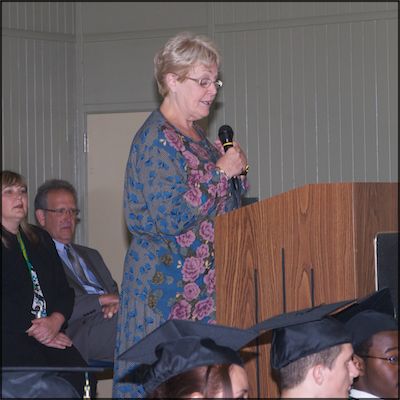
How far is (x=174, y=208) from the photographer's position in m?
3.56

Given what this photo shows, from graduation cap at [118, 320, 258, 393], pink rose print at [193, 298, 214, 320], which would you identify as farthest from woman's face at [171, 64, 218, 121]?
graduation cap at [118, 320, 258, 393]

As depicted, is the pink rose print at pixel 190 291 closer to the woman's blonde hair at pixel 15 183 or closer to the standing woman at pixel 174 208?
the standing woman at pixel 174 208

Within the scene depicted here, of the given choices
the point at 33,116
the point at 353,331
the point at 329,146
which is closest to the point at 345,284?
the point at 353,331

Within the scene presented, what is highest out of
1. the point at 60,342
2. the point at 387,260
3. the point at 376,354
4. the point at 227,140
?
the point at 227,140

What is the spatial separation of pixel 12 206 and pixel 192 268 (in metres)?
1.60

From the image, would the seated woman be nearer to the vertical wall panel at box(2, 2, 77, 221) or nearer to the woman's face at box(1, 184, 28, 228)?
the woman's face at box(1, 184, 28, 228)

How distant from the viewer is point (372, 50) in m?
6.89

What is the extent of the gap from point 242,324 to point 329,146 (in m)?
3.67

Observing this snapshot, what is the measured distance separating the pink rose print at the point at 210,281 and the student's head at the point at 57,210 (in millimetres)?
2538

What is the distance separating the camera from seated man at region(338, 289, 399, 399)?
11.5ft

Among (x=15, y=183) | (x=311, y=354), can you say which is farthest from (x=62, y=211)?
(x=311, y=354)

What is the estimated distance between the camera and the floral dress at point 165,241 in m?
3.61

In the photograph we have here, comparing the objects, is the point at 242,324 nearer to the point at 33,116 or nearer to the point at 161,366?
the point at 161,366

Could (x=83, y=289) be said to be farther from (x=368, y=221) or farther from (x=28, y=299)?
(x=368, y=221)
